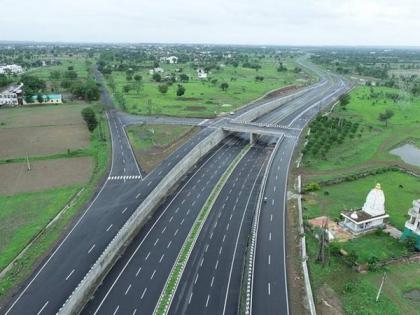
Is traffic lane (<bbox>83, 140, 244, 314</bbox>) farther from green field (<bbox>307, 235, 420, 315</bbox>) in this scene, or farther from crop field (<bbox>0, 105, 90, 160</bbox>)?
crop field (<bbox>0, 105, 90, 160</bbox>)

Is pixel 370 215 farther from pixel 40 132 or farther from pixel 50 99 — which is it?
pixel 50 99

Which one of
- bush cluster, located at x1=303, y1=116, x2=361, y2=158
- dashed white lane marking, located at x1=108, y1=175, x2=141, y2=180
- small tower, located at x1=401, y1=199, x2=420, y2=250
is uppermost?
bush cluster, located at x1=303, y1=116, x2=361, y2=158

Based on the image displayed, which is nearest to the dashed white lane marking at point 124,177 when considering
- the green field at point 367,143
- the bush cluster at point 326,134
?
the green field at point 367,143

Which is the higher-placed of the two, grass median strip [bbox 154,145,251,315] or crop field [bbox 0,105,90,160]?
crop field [bbox 0,105,90,160]

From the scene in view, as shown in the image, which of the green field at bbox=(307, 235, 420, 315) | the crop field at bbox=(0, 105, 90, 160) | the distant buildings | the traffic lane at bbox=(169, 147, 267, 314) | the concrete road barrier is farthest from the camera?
the distant buildings

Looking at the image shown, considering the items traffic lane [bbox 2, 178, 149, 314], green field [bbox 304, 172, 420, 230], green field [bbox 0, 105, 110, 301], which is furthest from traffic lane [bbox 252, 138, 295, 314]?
green field [bbox 0, 105, 110, 301]

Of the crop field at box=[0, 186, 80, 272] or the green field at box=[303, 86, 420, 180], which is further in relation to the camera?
the green field at box=[303, 86, 420, 180]

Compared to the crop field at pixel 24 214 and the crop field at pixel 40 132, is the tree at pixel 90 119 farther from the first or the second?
the crop field at pixel 24 214
